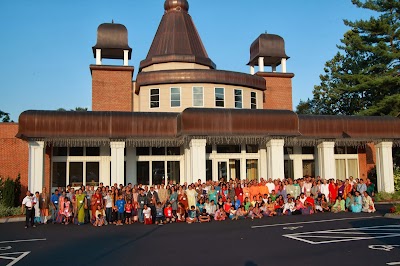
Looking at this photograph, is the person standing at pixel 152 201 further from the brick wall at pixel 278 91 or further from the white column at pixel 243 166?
the brick wall at pixel 278 91

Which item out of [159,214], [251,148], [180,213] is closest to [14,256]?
[159,214]

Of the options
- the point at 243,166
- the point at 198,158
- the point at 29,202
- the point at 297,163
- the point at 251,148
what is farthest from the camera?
the point at 297,163

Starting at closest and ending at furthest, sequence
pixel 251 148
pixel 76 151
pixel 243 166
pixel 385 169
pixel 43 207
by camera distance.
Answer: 1. pixel 43 207
2. pixel 76 151
3. pixel 385 169
4. pixel 243 166
5. pixel 251 148

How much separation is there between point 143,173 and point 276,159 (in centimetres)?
865

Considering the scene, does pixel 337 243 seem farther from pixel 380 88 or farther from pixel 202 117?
pixel 380 88

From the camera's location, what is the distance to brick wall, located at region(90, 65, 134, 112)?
32000mm

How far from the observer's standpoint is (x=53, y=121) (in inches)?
941

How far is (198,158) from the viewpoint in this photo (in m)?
24.0

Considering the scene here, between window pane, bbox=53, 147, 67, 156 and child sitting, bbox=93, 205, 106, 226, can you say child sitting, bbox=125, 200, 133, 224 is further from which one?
window pane, bbox=53, 147, 67, 156

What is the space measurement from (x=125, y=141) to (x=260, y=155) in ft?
30.0

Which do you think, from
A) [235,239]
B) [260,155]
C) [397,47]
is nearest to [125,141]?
[260,155]

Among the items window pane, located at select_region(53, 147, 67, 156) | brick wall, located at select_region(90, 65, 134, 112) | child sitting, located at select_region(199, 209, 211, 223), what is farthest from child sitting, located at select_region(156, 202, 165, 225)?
brick wall, located at select_region(90, 65, 134, 112)

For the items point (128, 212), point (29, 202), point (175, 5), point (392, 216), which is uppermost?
point (175, 5)

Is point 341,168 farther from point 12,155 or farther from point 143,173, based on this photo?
point 12,155
